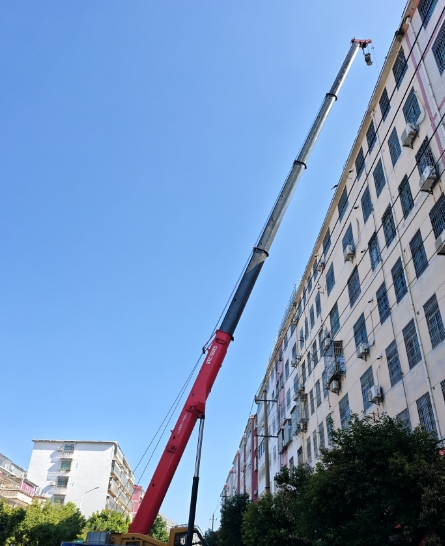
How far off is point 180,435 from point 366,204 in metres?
15.2

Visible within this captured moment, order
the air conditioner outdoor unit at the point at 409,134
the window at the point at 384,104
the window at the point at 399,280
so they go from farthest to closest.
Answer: the window at the point at 384,104, the window at the point at 399,280, the air conditioner outdoor unit at the point at 409,134

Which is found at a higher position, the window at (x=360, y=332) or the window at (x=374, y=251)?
the window at (x=374, y=251)

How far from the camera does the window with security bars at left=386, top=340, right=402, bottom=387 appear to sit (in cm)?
2140

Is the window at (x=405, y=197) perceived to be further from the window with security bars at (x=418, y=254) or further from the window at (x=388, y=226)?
the window with security bars at (x=418, y=254)

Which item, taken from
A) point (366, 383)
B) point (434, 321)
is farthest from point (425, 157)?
point (366, 383)

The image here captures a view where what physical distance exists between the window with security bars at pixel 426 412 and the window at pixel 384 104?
13.1 metres

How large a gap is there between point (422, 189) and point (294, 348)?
2394 centimetres

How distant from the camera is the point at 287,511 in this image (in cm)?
2147

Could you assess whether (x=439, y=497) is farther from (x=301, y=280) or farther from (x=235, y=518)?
(x=235, y=518)

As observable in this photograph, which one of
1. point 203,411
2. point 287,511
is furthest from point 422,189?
point 287,511

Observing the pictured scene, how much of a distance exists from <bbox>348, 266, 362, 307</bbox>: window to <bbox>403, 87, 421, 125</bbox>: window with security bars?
8240 millimetres

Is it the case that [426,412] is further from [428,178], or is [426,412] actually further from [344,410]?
[344,410]

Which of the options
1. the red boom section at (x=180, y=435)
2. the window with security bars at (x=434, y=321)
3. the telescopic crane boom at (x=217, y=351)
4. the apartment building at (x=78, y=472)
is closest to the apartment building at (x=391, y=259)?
the window with security bars at (x=434, y=321)

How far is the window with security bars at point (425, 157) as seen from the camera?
19.8m
